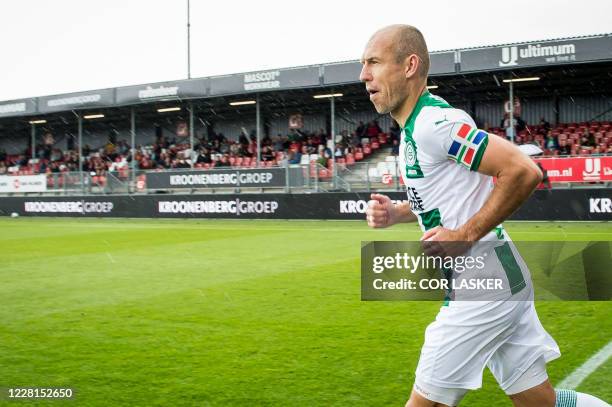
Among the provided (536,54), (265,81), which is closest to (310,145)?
(265,81)

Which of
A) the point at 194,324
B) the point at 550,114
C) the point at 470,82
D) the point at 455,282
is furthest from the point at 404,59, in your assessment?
the point at 550,114

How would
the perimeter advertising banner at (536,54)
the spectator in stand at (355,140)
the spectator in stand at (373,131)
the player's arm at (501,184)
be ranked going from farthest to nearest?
the spectator in stand at (373,131) < the spectator in stand at (355,140) < the perimeter advertising banner at (536,54) < the player's arm at (501,184)

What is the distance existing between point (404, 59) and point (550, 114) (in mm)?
31636

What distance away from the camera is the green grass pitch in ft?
15.9

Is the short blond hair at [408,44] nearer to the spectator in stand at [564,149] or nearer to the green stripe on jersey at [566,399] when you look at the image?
the green stripe on jersey at [566,399]

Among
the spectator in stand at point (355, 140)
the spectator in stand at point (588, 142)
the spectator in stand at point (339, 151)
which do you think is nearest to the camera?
the spectator in stand at point (588, 142)

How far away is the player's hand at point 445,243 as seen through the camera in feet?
8.52

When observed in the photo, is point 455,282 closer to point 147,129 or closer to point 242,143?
point 242,143

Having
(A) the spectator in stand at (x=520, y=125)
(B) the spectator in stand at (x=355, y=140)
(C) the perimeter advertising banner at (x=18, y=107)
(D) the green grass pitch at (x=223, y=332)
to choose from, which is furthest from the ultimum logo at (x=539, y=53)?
(C) the perimeter advertising banner at (x=18, y=107)

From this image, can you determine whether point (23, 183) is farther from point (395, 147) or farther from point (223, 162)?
point (395, 147)

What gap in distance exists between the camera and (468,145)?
101 inches

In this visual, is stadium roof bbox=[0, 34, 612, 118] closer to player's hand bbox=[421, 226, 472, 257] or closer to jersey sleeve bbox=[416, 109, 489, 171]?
jersey sleeve bbox=[416, 109, 489, 171]

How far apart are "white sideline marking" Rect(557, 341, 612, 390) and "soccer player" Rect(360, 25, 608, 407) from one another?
2.00m

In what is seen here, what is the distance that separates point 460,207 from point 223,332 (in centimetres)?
440
